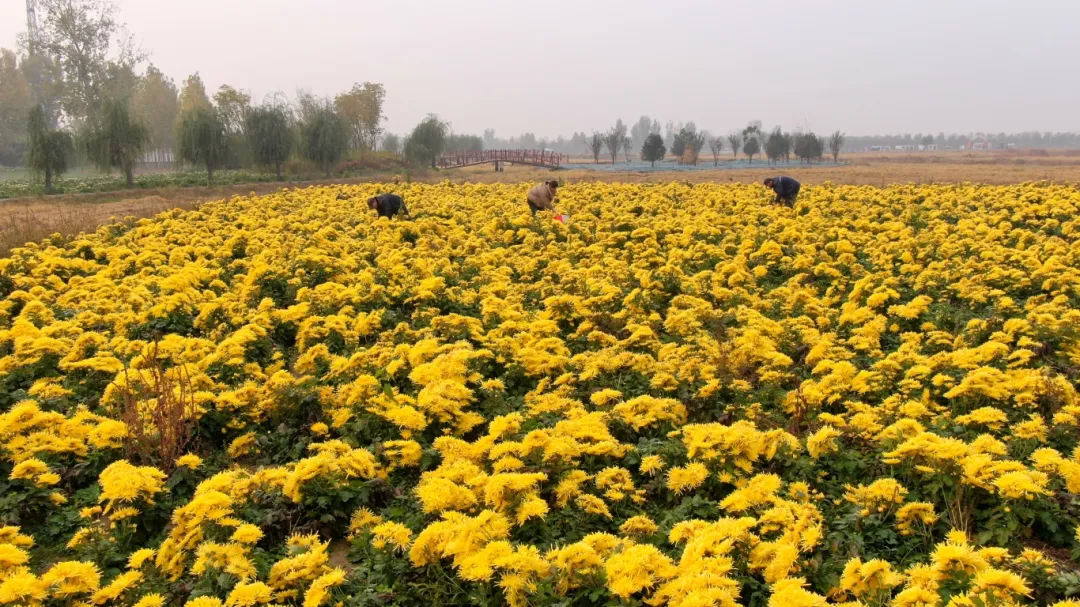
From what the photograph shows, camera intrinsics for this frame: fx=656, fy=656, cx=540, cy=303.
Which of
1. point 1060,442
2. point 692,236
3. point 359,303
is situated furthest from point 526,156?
point 1060,442

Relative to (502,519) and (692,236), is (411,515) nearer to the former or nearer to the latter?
(502,519)

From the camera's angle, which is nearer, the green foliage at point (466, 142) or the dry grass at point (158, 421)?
the dry grass at point (158, 421)

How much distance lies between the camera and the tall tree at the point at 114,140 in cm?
3064

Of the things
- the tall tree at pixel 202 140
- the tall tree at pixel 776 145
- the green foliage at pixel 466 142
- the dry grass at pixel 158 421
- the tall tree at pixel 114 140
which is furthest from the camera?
the green foliage at pixel 466 142

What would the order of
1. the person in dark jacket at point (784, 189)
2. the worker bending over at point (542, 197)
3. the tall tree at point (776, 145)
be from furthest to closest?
the tall tree at point (776, 145)
the person in dark jacket at point (784, 189)
the worker bending over at point (542, 197)

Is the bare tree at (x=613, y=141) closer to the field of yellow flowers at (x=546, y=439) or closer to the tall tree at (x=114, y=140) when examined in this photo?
the tall tree at (x=114, y=140)

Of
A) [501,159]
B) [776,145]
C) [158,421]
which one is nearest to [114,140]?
[501,159]

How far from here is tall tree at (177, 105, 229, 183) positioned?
33.5 meters

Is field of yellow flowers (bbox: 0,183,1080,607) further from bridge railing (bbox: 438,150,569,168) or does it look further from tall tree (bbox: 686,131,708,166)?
tall tree (bbox: 686,131,708,166)

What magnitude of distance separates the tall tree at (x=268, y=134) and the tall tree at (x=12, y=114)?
51911mm

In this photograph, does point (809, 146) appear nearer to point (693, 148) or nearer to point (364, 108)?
point (693, 148)

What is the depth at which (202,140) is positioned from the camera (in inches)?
1323

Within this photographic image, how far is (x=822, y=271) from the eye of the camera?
29.6 ft

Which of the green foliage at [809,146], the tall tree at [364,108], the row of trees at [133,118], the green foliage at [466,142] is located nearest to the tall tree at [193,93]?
the row of trees at [133,118]
